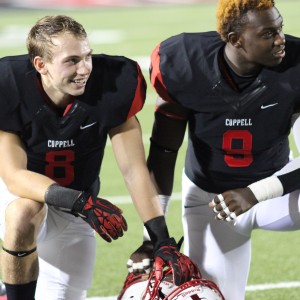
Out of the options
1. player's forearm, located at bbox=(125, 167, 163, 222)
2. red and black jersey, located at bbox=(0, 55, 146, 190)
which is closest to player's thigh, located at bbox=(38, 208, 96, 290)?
red and black jersey, located at bbox=(0, 55, 146, 190)

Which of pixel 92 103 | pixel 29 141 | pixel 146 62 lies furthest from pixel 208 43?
pixel 146 62

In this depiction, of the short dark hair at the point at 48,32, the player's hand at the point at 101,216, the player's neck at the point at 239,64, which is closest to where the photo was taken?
the player's hand at the point at 101,216

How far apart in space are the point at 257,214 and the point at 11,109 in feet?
3.57

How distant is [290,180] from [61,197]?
901 millimetres

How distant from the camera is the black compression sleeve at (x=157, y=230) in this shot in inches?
139

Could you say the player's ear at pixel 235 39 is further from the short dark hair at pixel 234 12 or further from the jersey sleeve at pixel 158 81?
the jersey sleeve at pixel 158 81

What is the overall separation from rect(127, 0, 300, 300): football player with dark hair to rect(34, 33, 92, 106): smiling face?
0.35 meters

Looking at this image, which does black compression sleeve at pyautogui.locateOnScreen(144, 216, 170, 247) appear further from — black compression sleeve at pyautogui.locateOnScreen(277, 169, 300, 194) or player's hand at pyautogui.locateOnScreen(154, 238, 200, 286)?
black compression sleeve at pyautogui.locateOnScreen(277, 169, 300, 194)

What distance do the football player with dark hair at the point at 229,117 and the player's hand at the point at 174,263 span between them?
0.72 feet

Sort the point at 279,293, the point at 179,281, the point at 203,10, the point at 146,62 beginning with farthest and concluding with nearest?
the point at 203,10
the point at 146,62
the point at 279,293
the point at 179,281

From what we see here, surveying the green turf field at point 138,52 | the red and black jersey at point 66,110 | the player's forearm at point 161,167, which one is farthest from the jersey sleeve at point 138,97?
the green turf field at point 138,52

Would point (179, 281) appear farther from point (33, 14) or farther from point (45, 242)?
point (33, 14)

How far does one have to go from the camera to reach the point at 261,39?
11.9 feet

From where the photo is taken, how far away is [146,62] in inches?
396
